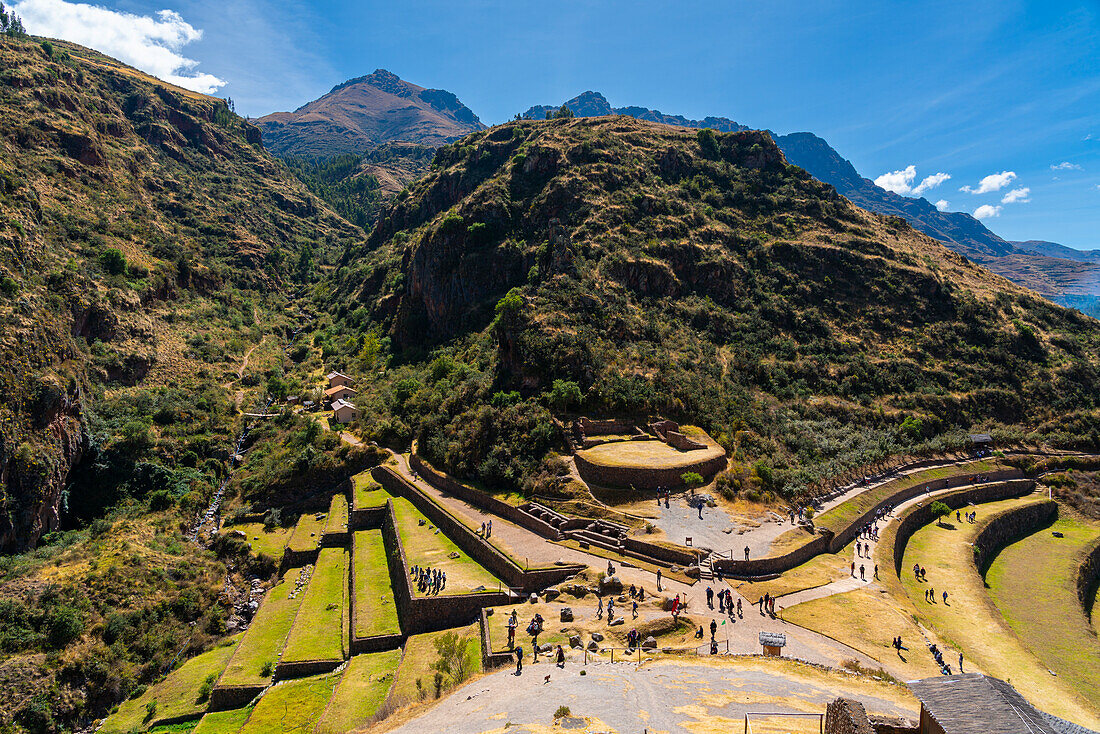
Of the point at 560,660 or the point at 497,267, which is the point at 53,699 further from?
the point at 497,267

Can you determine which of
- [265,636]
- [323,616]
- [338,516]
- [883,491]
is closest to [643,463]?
[883,491]

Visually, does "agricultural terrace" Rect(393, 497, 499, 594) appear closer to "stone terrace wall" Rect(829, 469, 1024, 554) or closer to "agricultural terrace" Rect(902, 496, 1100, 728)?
"agricultural terrace" Rect(902, 496, 1100, 728)

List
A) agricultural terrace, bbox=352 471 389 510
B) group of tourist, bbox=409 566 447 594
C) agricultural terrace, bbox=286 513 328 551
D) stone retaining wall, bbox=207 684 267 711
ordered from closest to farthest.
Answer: stone retaining wall, bbox=207 684 267 711
group of tourist, bbox=409 566 447 594
agricultural terrace, bbox=286 513 328 551
agricultural terrace, bbox=352 471 389 510

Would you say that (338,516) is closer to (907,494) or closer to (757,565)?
(757,565)

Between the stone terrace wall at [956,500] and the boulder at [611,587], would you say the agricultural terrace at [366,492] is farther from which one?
the stone terrace wall at [956,500]

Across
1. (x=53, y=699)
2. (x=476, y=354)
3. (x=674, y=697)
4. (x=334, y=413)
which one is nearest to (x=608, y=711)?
(x=674, y=697)

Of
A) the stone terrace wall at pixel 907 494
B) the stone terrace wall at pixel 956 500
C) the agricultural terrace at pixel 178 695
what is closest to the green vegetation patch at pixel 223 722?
the agricultural terrace at pixel 178 695

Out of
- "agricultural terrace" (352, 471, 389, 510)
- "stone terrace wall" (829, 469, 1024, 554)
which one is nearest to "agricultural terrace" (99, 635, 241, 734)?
"agricultural terrace" (352, 471, 389, 510)
